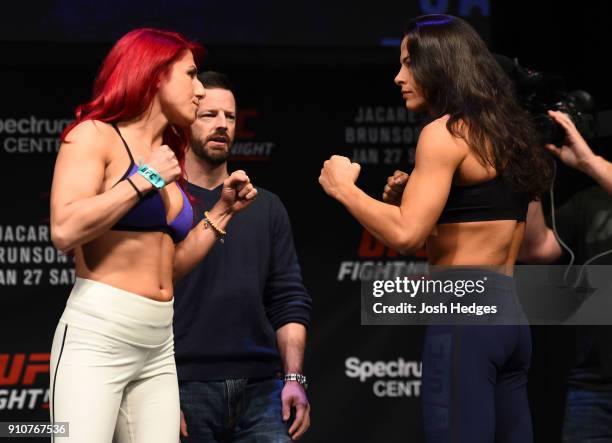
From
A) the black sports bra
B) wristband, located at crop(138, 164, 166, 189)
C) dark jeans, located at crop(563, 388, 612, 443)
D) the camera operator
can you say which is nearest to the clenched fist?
the black sports bra

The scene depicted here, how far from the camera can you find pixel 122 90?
2.75 meters

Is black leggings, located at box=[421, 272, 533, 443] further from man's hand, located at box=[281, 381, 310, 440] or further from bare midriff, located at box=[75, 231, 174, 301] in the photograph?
bare midriff, located at box=[75, 231, 174, 301]

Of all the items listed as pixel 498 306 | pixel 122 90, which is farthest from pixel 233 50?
pixel 498 306

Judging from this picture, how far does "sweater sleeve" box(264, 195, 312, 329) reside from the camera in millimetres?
3531

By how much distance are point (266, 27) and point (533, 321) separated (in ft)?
5.48

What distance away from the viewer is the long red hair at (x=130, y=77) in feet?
9.00

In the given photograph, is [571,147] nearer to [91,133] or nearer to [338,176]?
[338,176]

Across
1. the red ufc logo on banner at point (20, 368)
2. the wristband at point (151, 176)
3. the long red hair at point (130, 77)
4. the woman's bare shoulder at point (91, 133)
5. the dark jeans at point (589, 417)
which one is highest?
the long red hair at point (130, 77)

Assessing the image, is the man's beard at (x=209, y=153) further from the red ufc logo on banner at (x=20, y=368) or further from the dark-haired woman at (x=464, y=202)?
the red ufc logo on banner at (x=20, y=368)

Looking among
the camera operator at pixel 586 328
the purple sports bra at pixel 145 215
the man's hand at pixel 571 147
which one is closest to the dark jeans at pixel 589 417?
the camera operator at pixel 586 328

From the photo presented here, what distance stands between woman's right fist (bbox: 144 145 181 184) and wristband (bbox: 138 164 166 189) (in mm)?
10

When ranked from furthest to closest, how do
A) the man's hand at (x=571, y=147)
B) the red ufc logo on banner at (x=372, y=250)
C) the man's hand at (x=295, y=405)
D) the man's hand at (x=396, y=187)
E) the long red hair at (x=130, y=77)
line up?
the red ufc logo on banner at (x=372, y=250) → the man's hand at (x=295, y=405) → the man's hand at (x=571, y=147) → the man's hand at (x=396, y=187) → the long red hair at (x=130, y=77)

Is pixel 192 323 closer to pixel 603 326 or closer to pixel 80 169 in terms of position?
pixel 80 169

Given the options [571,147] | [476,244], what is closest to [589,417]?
[571,147]
